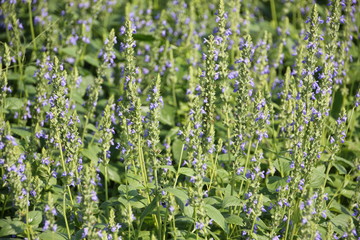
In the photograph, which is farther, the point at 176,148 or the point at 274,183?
the point at 176,148

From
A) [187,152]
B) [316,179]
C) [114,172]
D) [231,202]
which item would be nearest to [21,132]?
[114,172]

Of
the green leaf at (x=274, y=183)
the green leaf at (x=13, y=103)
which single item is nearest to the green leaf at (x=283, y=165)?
the green leaf at (x=274, y=183)

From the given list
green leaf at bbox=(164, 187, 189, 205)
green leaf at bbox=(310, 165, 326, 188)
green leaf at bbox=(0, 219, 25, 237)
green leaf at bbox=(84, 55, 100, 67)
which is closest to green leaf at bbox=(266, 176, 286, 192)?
green leaf at bbox=(310, 165, 326, 188)

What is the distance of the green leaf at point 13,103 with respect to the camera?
A: 6.39 m

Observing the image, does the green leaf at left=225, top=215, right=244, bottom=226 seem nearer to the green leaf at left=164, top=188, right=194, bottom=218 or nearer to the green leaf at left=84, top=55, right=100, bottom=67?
the green leaf at left=164, top=188, right=194, bottom=218

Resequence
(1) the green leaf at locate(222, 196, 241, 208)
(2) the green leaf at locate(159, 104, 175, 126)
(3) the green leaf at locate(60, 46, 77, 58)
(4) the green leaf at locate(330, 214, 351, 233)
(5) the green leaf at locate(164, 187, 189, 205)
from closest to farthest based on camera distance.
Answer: (5) the green leaf at locate(164, 187, 189, 205) → (1) the green leaf at locate(222, 196, 241, 208) → (4) the green leaf at locate(330, 214, 351, 233) → (2) the green leaf at locate(159, 104, 175, 126) → (3) the green leaf at locate(60, 46, 77, 58)

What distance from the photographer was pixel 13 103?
6.42 metres

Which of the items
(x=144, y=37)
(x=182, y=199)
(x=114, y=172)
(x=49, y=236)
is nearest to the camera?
(x=182, y=199)

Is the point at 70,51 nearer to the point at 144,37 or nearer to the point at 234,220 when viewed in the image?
the point at 144,37

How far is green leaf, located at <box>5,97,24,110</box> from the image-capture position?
6395 millimetres

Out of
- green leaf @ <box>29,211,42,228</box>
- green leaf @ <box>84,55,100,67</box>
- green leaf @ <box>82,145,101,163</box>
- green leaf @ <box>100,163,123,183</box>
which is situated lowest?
green leaf @ <box>100,163,123,183</box>

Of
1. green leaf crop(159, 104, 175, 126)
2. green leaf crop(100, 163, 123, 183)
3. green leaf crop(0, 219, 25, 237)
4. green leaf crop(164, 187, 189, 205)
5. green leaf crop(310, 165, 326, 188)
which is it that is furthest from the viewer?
green leaf crop(159, 104, 175, 126)

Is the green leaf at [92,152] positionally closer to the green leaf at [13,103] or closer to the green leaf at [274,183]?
the green leaf at [13,103]

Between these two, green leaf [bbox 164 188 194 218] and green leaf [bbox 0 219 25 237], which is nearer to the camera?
green leaf [bbox 164 188 194 218]
